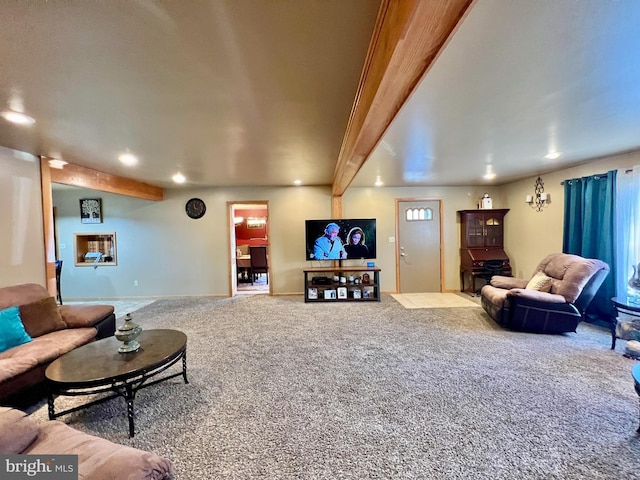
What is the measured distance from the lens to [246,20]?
131cm

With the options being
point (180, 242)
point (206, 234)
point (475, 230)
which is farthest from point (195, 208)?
point (475, 230)

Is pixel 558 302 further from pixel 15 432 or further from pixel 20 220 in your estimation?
pixel 20 220

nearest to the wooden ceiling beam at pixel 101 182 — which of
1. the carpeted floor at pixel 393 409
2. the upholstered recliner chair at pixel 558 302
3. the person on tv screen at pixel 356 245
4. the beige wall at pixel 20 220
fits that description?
the beige wall at pixel 20 220

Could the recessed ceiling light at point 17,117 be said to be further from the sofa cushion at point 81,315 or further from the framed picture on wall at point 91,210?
the framed picture on wall at point 91,210

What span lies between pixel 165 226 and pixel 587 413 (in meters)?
6.75

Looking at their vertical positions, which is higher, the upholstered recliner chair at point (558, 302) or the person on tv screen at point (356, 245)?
the person on tv screen at point (356, 245)

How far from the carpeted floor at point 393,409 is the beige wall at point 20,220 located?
1.86 meters

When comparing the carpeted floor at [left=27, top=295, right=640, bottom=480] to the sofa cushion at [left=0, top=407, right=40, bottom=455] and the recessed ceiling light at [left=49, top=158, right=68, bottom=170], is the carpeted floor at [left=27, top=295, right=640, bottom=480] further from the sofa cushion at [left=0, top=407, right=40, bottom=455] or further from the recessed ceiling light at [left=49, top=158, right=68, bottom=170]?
the recessed ceiling light at [left=49, top=158, right=68, bottom=170]

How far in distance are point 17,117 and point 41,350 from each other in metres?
1.91

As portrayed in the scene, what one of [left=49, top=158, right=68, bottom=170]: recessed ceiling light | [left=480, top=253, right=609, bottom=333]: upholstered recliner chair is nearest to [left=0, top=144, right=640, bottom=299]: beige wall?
[left=49, top=158, right=68, bottom=170]: recessed ceiling light

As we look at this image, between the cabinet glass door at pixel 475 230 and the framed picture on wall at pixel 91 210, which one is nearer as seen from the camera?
the cabinet glass door at pixel 475 230

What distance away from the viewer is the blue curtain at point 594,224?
384 cm

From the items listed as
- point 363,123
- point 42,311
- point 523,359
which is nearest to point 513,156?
point 523,359

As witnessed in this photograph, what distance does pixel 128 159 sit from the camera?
12.2 ft
